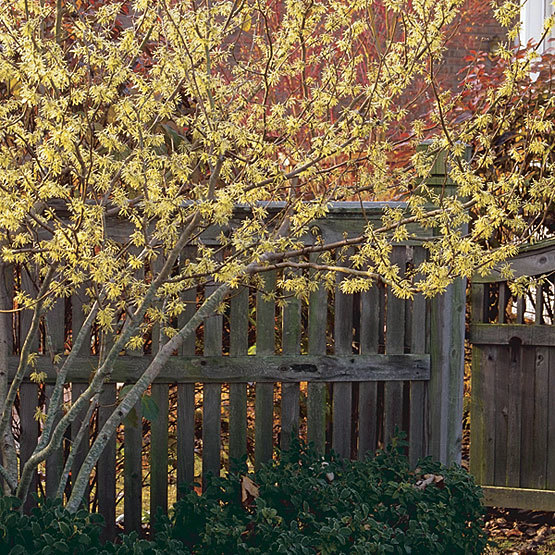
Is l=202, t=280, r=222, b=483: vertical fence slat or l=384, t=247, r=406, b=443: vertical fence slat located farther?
l=384, t=247, r=406, b=443: vertical fence slat

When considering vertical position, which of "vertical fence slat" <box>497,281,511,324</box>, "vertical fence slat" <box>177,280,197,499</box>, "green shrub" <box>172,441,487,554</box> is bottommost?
"green shrub" <box>172,441,487,554</box>

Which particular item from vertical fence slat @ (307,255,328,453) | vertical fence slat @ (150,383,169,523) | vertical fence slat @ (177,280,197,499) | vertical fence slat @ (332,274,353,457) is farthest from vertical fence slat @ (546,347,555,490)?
vertical fence slat @ (150,383,169,523)

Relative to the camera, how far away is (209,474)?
3.64 metres

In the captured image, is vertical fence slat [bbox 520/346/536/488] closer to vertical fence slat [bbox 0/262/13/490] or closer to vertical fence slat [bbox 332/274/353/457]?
vertical fence slat [bbox 332/274/353/457]

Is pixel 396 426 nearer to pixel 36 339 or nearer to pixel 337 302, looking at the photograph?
pixel 337 302

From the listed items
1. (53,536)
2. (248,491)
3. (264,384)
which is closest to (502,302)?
(264,384)

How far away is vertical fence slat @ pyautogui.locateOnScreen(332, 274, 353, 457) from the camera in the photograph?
3.93 m

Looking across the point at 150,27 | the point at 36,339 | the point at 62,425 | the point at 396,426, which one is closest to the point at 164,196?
the point at 150,27

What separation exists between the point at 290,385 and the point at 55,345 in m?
1.10

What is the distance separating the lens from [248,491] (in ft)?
11.2

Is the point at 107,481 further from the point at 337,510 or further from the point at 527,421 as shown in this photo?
the point at 527,421

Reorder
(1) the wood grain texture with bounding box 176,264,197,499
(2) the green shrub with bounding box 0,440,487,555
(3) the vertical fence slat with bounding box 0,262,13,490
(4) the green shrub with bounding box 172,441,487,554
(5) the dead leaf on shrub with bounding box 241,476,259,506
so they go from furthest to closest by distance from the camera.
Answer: (1) the wood grain texture with bounding box 176,264,197,499
(3) the vertical fence slat with bounding box 0,262,13,490
(5) the dead leaf on shrub with bounding box 241,476,259,506
(4) the green shrub with bounding box 172,441,487,554
(2) the green shrub with bounding box 0,440,487,555

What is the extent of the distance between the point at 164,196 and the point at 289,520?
140 centimetres

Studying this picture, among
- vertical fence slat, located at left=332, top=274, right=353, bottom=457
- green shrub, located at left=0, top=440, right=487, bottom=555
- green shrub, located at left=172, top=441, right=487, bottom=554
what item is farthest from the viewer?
vertical fence slat, located at left=332, top=274, right=353, bottom=457
